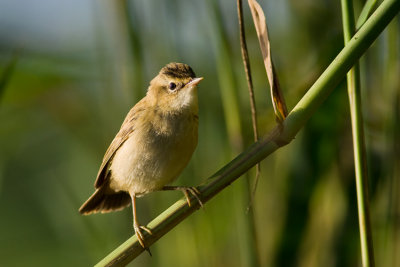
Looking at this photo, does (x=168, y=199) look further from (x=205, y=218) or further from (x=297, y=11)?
(x=297, y=11)

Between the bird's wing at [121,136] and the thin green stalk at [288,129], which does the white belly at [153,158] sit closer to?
the bird's wing at [121,136]

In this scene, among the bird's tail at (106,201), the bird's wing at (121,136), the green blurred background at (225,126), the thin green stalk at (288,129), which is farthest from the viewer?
the bird's tail at (106,201)

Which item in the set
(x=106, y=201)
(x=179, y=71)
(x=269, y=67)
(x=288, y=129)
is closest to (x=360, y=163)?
(x=288, y=129)

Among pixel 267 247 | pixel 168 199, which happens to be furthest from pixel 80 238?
pixel 267 247

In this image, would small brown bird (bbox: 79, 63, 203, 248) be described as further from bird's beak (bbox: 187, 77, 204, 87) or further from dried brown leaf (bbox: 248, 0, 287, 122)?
dried brown leaf (bbox: 248, 0, 287, 122)

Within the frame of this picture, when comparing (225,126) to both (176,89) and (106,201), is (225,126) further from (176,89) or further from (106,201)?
(106,201)

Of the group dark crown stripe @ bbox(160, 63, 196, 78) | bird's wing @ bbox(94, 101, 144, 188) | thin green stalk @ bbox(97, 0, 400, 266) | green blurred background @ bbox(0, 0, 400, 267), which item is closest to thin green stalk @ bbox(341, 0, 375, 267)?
thin green stalk @ bbox(97, 0, 400, 266)

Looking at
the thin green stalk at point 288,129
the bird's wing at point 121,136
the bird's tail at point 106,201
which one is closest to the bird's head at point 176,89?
the bird's wing at point 121,136
